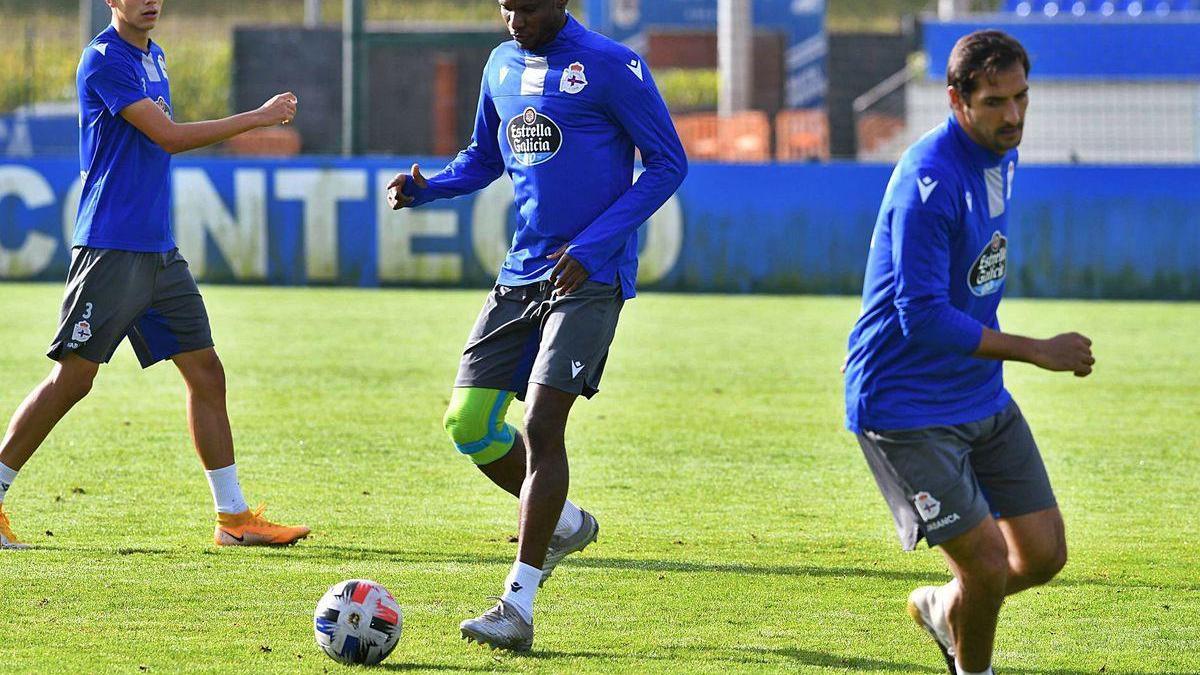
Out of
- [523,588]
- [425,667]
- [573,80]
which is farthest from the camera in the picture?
[573,80]

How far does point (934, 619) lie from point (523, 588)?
1.25 m

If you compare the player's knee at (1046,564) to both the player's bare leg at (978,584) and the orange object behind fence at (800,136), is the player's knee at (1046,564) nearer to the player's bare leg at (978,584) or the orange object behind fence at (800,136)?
the player's bare leg at (978,584)

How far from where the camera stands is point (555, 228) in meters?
6.14

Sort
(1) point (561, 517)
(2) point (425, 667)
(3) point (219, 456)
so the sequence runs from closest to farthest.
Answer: (2) point (425, 667) < (1) point (561, 517) < (3) point (219, 456)

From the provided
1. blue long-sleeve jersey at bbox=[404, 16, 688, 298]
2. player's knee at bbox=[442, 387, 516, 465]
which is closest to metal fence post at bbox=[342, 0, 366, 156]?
player's knee at bbox=[442, 387, 516, 465]

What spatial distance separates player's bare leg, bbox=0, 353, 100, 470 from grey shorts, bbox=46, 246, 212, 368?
0.06 meters

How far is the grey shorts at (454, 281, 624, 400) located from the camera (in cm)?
597

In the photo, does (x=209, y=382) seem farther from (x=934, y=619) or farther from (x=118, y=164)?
(x=934, y=619)

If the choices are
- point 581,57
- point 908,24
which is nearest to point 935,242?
point 581,57

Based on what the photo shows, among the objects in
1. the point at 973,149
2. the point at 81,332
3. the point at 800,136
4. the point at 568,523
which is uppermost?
the point at 973,149

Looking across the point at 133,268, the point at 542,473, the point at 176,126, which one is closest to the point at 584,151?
the point at 542,473

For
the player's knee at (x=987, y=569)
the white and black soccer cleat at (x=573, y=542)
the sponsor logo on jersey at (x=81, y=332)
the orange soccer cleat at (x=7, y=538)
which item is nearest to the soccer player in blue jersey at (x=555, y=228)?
the white and black soccer cleat at (x=573, y=542)

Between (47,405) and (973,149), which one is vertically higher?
(973,149)

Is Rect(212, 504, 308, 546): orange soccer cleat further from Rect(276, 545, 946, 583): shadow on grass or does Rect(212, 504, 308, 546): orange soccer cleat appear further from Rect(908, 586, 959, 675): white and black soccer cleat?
Rect(908, 586, 959, 675): white and black soccer cleat
